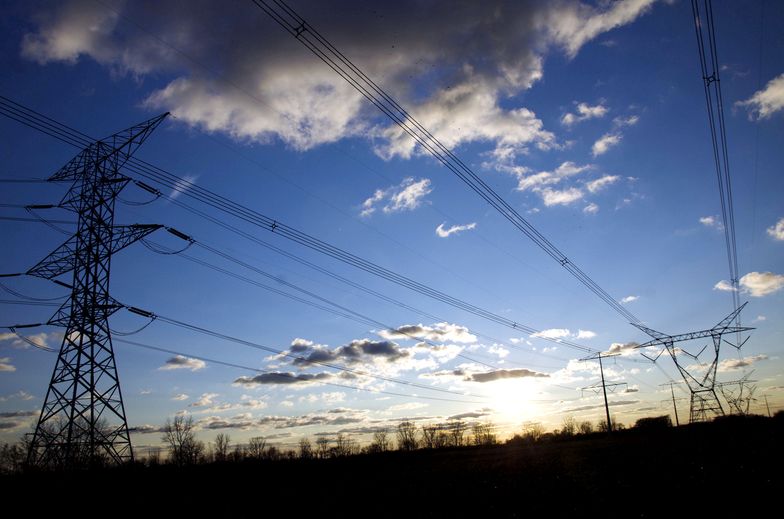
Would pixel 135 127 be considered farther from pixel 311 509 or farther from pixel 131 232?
pixel 311 509

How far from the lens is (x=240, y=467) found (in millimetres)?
32625

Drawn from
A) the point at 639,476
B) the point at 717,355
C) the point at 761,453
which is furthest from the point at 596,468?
the point at 717,355

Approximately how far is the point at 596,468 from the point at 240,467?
24.9 metres

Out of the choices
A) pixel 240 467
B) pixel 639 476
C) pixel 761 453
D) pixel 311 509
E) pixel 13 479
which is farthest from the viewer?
pixel 240 467

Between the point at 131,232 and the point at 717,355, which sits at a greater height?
the point at 131,232

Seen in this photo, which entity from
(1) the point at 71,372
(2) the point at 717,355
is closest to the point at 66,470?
(1) the point at 71,372

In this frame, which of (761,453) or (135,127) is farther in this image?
(135,127)

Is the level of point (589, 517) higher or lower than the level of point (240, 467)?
higher

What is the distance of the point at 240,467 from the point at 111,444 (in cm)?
1242

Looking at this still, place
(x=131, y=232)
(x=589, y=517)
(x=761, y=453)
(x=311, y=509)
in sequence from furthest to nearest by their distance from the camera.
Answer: (x=131, y=232), (x=761, y=453), (x=311, y=509), (x=589, y=517)

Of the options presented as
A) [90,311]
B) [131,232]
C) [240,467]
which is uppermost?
[131,232]

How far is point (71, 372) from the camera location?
21.9m

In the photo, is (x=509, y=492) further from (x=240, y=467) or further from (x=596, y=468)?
(x=240, y=467)

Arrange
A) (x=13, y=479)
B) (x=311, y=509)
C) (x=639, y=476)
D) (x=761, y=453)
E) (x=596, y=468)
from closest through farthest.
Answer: (x=311, y=509) < (x=639, y=476) < (x=13, y=479) < (x=761, y=453) < (x=596, y=468)
